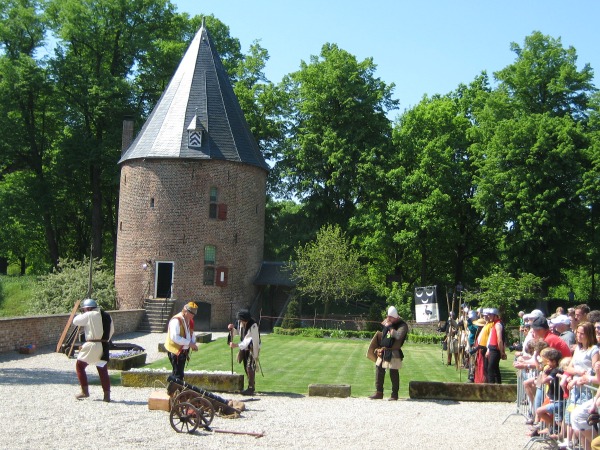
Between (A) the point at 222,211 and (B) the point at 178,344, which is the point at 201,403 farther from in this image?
(A) the point at 222,211

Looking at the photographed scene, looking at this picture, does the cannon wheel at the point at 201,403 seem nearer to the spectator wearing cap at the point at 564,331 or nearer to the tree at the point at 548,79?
the spectator wearing cap at the point at 564,331

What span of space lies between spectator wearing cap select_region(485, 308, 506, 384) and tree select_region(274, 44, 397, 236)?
2777 cm

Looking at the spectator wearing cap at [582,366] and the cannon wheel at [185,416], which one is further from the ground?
the spectator wearing cap at [582,366]

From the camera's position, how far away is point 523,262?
37844 mm

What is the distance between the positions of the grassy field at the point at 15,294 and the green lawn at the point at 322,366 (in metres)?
17.2

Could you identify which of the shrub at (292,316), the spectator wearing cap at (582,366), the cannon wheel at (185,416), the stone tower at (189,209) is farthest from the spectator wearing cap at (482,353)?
the stone tower at (189,209)

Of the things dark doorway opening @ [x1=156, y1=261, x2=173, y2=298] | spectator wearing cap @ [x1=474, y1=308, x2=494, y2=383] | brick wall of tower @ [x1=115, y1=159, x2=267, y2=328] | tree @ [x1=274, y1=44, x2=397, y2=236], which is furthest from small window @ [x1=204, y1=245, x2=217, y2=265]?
spectator wearing cap @ [x1=474, y1=308, x2=494, y2=383]

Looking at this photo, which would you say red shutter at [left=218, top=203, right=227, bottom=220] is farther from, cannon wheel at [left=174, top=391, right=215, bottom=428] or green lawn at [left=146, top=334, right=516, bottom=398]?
cannon wheel at [left=174, top=391, right=215, bottom=428]

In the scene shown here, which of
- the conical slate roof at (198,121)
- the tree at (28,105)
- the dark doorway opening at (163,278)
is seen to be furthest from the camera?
the tree at (28,105)

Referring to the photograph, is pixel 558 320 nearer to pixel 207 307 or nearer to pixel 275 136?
pixel 207 307

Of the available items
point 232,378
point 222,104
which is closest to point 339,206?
point 222,104

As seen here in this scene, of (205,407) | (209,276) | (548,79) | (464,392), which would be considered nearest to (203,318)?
(209,276)

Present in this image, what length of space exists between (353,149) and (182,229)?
10.8 m

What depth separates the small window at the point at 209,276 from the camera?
38375 mm
